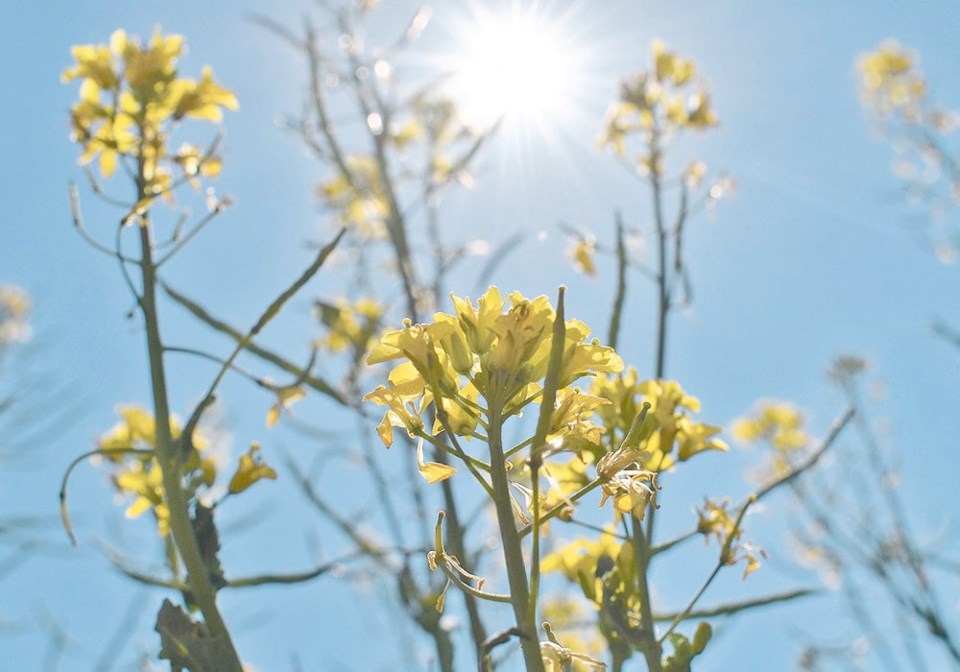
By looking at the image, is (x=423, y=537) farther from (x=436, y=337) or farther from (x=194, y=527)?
(x=436, y=337)

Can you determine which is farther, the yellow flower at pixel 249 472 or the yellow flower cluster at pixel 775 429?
the yellow flower cluster at pixel 775 429

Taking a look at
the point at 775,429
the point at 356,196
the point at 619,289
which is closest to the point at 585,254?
the point at 619,289

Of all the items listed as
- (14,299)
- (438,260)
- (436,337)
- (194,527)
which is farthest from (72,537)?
(14,299)

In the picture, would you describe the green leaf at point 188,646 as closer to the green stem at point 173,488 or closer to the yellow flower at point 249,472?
the green stem at point 173,488

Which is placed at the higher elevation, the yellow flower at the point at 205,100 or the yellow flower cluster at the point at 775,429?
the yellow flower cluster at the point at 775,429

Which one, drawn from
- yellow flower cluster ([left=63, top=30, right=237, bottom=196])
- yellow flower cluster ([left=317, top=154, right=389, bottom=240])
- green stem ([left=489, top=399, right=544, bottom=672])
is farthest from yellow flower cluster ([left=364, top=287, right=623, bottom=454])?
yellow flower cluster ([left=317, top=154, right=389, bottom=240])

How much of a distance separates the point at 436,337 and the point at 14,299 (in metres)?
9.61

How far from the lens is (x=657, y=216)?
88.1 inches

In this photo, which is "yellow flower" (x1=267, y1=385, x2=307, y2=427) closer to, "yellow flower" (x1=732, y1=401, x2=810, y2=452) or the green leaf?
the green leaf

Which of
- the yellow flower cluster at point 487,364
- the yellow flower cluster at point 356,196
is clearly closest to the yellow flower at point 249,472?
the yellow flower cluster at point 487,364

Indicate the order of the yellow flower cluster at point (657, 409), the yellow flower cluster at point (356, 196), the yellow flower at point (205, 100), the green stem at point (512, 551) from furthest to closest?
the yellow flower cluster at point (356, 196) < the yellow flower at point (205, 100) < the yellow flower cluster at point (657, 409) < the green stem at point (512, 551)

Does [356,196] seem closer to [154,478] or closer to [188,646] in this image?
[154,478]

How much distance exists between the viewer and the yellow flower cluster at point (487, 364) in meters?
0.87

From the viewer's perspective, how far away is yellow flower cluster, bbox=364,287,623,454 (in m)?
0.87
